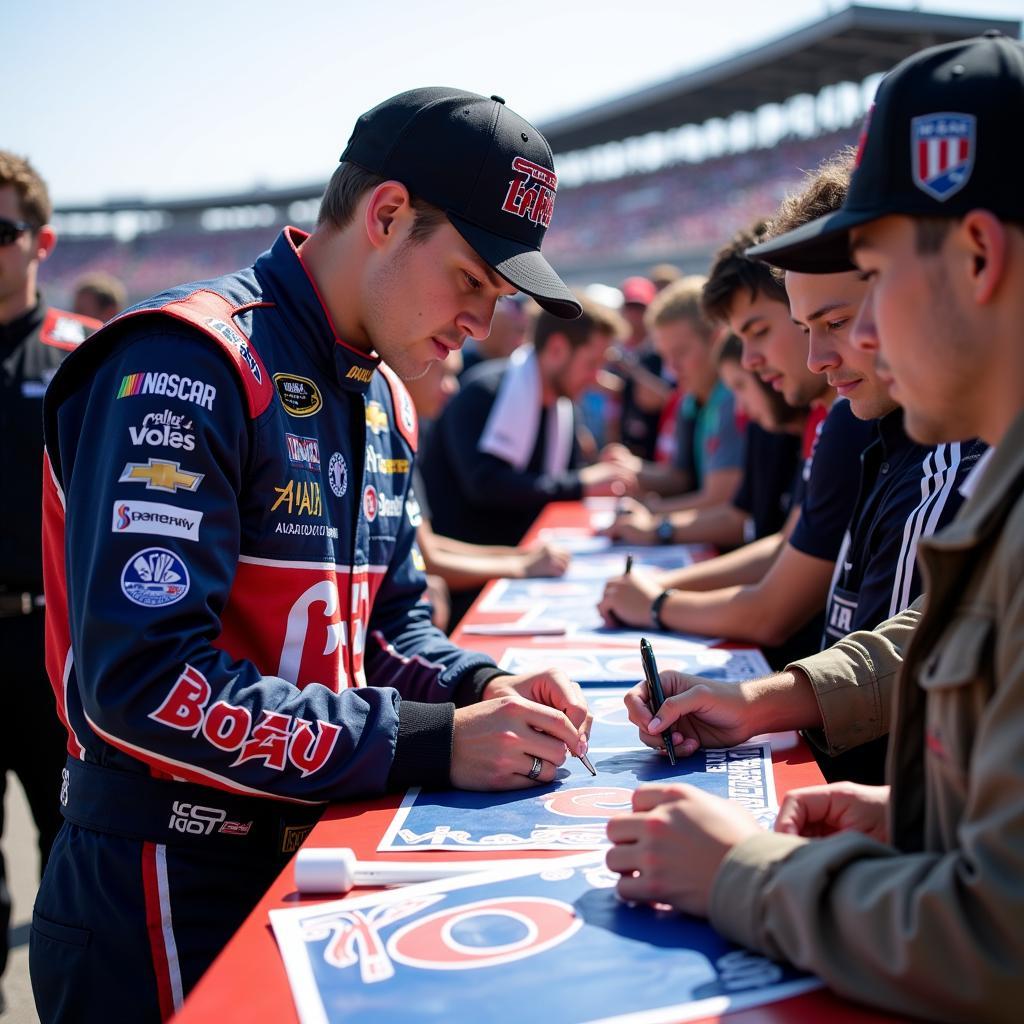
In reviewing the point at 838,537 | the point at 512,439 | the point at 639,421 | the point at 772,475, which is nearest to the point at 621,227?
the point at 639,421

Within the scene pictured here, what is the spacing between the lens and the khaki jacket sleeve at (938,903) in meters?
0.83

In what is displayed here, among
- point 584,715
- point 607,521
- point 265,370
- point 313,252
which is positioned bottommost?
point 607,521

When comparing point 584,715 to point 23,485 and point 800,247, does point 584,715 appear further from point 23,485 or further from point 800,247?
point 23,485

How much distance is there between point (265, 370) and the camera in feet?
5.13

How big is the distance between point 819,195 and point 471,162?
0.91m

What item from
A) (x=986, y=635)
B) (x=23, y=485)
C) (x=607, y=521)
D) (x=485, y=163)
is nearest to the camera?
(x=986, y=635)

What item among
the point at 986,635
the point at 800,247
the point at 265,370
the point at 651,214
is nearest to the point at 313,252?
the point at 265,370

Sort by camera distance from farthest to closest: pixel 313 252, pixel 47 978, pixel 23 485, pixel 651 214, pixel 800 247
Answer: pixel 651 214
pixel 23 485
pixel 313 252
pixel 47 978
pixel 800 247

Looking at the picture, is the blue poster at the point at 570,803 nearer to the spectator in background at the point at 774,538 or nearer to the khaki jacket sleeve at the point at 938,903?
the khaki jacket sleeve at the point at 938,903

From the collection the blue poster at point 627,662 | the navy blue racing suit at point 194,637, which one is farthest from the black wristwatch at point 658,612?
the navy blue racing suit at point 194,637

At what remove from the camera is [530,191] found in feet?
5.62

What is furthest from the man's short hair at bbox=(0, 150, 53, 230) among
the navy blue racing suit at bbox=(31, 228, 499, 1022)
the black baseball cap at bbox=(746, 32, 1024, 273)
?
the black baseball cap at bbox=(746, 32, 1024, 273)

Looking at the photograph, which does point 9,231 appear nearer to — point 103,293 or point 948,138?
point 948,138

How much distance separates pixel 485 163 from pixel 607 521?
3653 mm
